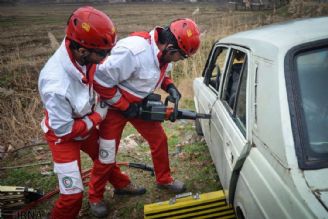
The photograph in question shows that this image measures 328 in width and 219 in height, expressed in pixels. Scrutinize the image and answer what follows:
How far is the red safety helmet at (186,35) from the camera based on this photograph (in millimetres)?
2986

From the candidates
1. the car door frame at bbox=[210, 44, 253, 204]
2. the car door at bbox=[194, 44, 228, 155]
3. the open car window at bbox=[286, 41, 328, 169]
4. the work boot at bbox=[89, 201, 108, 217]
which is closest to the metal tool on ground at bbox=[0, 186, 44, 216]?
the work boot at bbox=[89, 201, 108, 217]

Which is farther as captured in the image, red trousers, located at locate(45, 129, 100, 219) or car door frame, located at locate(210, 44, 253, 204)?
red trousers, located at locate(45, 129, 100, 219)

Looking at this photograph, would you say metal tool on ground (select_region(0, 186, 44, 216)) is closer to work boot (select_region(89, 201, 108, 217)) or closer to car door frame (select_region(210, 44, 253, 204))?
work boot (select_region(89, 201, 108, 217))

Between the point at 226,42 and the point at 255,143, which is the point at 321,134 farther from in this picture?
the point at 226,42

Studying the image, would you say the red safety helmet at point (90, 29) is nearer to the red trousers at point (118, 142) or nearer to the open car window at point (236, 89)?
the red trousers at point (118, 142)

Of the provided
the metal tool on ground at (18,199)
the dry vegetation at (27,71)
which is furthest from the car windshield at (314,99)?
the dry vegetation at (27,71)

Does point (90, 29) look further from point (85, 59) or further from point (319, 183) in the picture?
point (319, 183)

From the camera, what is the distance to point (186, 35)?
2984mm

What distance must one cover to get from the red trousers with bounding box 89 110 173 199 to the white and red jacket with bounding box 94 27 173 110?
0.73 feet

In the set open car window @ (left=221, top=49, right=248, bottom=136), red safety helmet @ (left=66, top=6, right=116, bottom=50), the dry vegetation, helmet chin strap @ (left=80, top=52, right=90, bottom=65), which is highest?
red safety helmet @ (left=66, top=6, right=116, bottom=50)

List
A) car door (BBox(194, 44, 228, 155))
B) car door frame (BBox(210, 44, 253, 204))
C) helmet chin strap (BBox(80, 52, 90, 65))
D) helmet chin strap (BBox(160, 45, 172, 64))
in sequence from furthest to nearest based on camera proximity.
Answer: car door (BBox(194, 44, 228, 155))
helmet chin strap (BBox(160, 45, 172, 64))
helmet chin strap (BBox(80, 52, 90, 65))
car door frame (BBox(210, 44, 253, 204))

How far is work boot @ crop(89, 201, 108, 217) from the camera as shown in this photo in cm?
341

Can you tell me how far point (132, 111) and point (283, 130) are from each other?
70.3 inches

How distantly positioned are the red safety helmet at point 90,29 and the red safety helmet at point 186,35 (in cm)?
77
